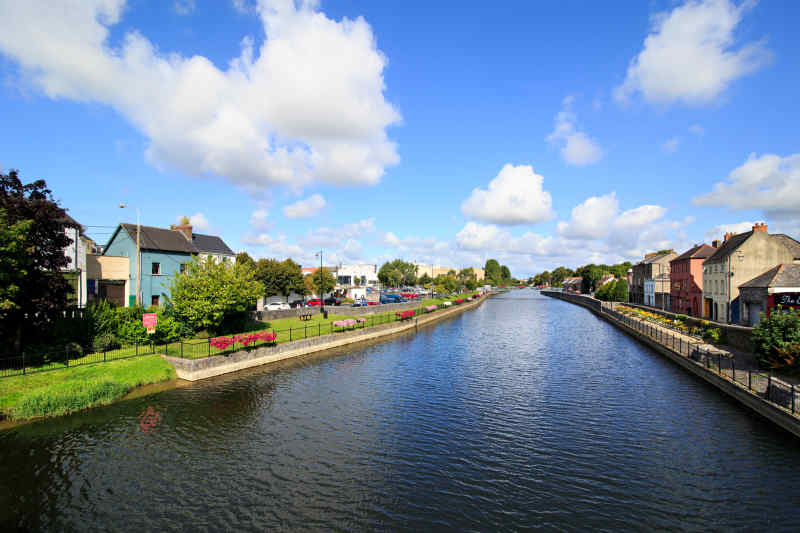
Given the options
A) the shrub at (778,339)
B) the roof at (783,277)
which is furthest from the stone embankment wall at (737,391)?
the roof at (783,277)

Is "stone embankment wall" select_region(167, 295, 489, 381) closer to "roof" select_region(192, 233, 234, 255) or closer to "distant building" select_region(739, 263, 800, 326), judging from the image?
"roof" select_region(192, 233, 234, 255)

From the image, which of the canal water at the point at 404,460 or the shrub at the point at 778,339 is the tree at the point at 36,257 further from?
the shrub at the point at 778,339

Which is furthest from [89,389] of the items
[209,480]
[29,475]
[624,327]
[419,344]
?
[624,327]

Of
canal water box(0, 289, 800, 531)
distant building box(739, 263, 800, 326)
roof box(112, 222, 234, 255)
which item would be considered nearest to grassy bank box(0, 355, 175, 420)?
canal water box(0, 289, 800, 531)

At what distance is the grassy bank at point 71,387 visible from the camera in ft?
60.3

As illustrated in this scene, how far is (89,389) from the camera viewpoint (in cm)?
2045

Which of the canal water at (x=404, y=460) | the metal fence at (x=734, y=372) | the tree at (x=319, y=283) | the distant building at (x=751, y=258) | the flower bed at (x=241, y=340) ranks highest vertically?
the distant building at (x=751, y=258)

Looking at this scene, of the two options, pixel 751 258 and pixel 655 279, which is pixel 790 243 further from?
pixel 655 279

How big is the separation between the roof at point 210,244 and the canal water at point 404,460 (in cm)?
3604

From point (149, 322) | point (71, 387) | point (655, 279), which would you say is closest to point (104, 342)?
point (149, 322)

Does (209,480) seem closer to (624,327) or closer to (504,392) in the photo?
(504,392)

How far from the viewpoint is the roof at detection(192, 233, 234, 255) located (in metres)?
56.3

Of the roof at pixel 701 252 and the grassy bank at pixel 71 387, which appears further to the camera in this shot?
the roof at pixel 701 252

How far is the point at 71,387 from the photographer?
791 inches
